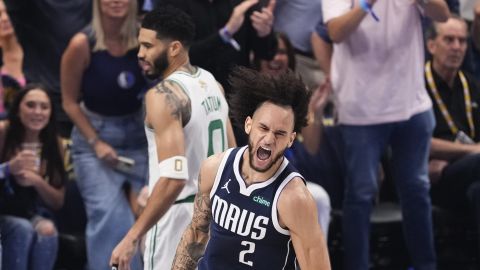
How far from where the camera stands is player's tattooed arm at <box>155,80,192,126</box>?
5340 mm

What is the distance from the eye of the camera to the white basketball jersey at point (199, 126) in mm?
5430

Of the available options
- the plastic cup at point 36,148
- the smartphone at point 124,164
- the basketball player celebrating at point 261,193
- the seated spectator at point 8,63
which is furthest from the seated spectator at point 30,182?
the basketball player celebrating at point 261,193

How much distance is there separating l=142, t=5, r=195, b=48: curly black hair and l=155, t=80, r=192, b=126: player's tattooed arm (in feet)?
0.87

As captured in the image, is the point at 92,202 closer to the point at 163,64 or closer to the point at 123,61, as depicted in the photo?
the point at 123,61

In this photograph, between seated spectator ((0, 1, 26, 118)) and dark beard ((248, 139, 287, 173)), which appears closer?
dark beard ((248, 139, 287, 173))

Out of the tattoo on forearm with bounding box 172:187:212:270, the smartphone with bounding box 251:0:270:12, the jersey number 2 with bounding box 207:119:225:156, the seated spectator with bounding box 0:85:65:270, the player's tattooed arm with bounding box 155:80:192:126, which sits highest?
the smartphone with bounding box 251:0:270:12

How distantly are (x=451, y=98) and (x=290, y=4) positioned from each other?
1.29m

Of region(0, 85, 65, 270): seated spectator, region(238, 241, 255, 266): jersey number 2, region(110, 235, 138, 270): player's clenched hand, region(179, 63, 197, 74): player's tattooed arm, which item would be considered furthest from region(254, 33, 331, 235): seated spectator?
region(238, 241, 255, 266): jersey number 2

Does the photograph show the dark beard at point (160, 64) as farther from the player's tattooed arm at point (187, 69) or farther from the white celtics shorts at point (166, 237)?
the white celtics shorts at point (166, 237)

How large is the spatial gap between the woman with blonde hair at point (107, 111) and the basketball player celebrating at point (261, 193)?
2113 millimetres

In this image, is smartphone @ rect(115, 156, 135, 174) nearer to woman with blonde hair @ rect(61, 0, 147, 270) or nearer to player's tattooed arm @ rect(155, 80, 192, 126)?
woman with blonde hair @ rect(61, 0, 147, 270)

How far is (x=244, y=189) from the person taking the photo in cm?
450

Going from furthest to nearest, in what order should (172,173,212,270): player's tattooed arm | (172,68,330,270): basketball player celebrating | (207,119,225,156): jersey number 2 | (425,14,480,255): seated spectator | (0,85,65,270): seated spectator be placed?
(425,14,480,255): seated spectator < (0,85,65,270): seated spectator < (207,119,225,156): jersey number 2 < (172,173,212,270): player's tattooed arm < (172,68,330,270): basketball player celebrating

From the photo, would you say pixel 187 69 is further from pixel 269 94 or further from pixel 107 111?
→ pixel 107 111
